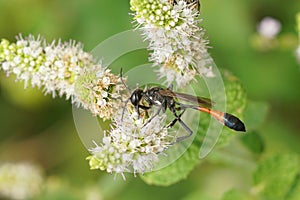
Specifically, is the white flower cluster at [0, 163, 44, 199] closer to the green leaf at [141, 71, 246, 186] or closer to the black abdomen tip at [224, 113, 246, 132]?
the green leaf at [141, 71, 246, 186]

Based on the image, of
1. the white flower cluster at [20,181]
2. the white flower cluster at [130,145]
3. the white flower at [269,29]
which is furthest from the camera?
the white flower cluster at [20,181]

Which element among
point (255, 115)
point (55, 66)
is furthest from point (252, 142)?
point (55, 66)

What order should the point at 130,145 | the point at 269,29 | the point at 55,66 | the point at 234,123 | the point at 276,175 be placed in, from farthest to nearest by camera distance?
the point at 269,29 < the point at 276,175 < the point at 55,66 < the point at 234,123 < the point at 130,145

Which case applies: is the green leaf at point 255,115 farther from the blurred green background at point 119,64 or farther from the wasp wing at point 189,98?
the blurred green background at point 119,64

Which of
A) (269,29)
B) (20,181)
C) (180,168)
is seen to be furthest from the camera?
(20,181)

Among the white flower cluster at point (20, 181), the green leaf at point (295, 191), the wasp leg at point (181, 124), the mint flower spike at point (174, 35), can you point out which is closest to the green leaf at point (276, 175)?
the green leaf at point (295, 191)

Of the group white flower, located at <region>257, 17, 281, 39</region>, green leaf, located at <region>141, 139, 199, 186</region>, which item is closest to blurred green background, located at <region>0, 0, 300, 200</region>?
white flower, located at <region>257, 17, 281, 39</region>

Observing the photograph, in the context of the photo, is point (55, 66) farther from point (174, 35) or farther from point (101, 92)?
point (174, 35)
